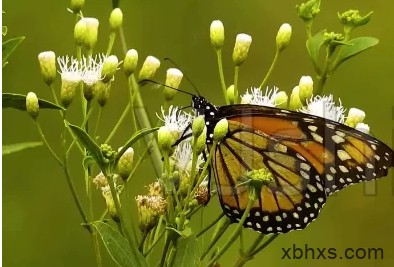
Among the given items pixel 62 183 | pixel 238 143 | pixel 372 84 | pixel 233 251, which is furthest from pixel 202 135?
pixel 372 84

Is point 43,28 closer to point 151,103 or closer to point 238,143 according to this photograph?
point 151,103

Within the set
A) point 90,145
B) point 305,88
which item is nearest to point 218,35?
point 305,88

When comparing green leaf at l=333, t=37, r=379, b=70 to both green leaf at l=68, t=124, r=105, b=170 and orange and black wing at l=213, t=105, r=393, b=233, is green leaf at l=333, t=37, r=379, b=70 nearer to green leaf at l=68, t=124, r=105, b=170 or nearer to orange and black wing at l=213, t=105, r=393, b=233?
orange and black wing at l=213, t=105, r=393, b=233

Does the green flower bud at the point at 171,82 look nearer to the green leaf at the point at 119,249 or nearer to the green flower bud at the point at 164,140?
the green flower bud at the point at 164,140

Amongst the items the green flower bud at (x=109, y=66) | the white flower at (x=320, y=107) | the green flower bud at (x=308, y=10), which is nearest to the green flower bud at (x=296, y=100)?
the white flower at (x=320, y=107)

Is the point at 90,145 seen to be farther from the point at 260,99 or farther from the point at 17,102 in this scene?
the point at 260,99

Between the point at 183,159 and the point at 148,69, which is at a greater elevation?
the point at 148,69
